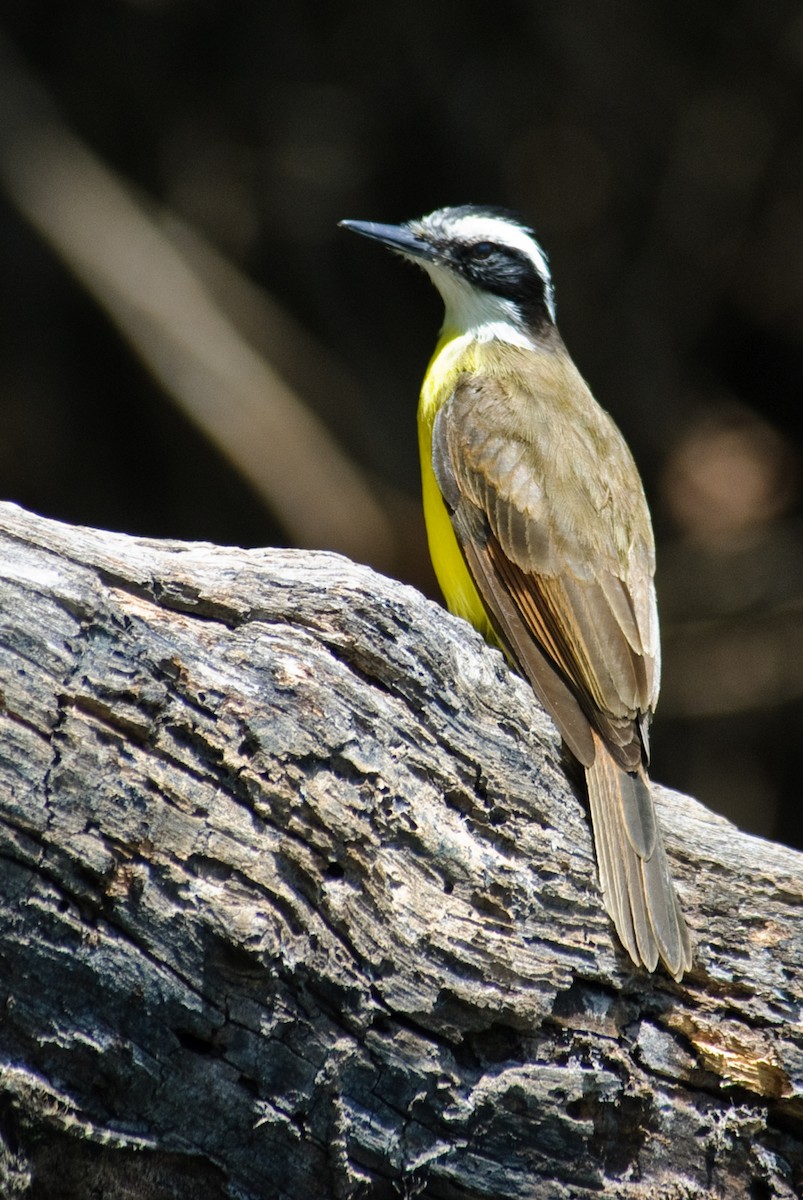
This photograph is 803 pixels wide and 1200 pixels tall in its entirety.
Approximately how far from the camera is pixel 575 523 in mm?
4930

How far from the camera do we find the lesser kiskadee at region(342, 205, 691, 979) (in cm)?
401

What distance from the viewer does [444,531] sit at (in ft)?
17.3

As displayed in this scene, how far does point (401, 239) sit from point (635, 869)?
3.43 meters

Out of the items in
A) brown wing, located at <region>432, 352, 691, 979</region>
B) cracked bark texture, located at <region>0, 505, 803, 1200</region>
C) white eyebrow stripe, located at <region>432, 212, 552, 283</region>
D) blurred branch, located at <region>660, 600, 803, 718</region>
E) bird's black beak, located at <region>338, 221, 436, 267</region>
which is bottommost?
cracked bark texture, located at <region>0, 505, 803, 1200</region>

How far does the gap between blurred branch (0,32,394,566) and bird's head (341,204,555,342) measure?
201 cm

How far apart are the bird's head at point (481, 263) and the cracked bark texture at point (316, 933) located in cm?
261

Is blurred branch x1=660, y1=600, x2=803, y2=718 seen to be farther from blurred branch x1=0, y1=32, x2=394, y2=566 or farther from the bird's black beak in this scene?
the bird's black beak

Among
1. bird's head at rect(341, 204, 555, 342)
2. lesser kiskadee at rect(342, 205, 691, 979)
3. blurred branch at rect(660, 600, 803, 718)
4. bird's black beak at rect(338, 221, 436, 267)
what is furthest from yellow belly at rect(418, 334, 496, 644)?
blurred branch at rect(660, 600, 803, 718)

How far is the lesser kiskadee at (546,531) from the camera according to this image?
4.01 meters

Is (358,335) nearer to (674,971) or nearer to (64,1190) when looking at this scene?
(674,971)

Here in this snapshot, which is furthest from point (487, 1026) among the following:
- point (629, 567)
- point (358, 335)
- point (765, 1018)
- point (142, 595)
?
point (358, 335)

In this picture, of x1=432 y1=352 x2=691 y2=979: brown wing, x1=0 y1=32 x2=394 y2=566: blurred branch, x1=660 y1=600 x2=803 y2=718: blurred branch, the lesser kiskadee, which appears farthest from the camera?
x1=660 y1=600 x2=803 y2=718: blurred branch

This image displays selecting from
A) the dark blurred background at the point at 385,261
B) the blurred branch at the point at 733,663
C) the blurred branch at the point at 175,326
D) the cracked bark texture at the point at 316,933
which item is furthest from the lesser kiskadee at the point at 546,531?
the blurred branch at the point at 733,663

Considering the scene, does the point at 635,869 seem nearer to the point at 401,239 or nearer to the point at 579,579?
the point at 579,579
